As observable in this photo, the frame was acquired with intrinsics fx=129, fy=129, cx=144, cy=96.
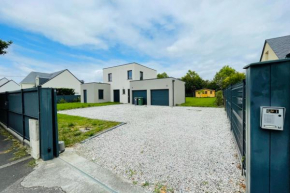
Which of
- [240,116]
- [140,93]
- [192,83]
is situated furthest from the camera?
[192,83]

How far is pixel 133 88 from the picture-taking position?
18.4 metres

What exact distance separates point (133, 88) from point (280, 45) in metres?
16.7

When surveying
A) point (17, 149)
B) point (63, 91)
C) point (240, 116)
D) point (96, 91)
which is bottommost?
point (17, 149)

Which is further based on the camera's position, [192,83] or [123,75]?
[192,83]

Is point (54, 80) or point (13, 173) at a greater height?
point (54, 80)

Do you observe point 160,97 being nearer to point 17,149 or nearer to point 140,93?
point 140,93

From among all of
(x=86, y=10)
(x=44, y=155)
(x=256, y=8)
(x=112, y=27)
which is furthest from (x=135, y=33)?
(x=44, y=155)

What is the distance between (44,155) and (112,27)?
29.8 ft

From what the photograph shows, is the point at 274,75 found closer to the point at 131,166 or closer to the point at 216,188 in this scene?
the point at 216,188

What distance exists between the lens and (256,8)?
266 inches

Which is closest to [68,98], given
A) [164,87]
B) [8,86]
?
[164,87]

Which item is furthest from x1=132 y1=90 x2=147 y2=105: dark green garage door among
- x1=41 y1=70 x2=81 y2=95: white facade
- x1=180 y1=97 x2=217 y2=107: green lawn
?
x1=41 y1=70 x2=81 y2=95: white facade

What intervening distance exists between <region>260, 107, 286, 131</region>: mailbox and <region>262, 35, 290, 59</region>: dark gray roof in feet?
47.5

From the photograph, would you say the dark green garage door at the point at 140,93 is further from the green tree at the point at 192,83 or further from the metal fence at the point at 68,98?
the green tree at the point at 192,83
